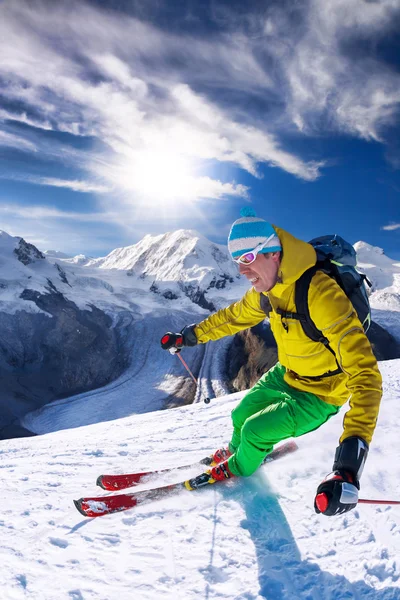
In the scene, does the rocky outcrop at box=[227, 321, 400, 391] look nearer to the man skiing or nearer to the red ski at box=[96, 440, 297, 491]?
the red ski at box=[96, 440, 297, 491]

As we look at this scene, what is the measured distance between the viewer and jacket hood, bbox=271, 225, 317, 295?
3.24 meters

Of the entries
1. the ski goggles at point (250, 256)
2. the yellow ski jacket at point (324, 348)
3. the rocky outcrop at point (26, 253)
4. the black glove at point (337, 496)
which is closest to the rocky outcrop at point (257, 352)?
the yellow ski jacket at point (324, 348)

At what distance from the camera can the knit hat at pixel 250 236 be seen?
3371mm

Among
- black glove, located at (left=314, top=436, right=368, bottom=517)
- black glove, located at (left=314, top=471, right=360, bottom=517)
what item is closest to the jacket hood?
black glove, located at (left=314, top=436, right=368, bottom=517)

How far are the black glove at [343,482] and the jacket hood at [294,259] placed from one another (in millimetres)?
1532

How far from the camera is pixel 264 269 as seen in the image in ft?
11.3

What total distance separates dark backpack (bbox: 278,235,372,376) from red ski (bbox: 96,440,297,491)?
210cm

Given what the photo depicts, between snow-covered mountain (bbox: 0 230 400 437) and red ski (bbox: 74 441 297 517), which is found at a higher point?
snow-covered mountain (bbox: 0 230 400 437)

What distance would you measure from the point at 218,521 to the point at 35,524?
6.64 ft

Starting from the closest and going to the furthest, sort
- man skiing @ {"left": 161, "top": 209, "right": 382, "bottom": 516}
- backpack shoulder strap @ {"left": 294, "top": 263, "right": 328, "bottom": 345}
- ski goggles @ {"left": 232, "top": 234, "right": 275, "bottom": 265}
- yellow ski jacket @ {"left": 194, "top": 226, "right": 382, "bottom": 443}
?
1. man skiing @ {"left": 161, "top": 209, "right": 382, "bottom": 516}
2. yellow ski jacket @ {"left": 194, "top": 226, "right": 382, "bottom": 443}
3. backpack shoulder strap @ {"left": 294, "top": 263, "right": 328, "bottom": 345}
4. ski goggles @ {"left": 232, "top": 234, "right": 275, "bottom": 265}

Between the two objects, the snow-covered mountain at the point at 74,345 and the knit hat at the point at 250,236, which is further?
the snow-covered mountain at the point at 74,345

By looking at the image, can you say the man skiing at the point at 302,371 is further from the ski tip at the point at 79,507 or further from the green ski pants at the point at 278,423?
the ski tip at the point at 79,507

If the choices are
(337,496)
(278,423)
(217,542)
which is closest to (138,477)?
(217,542)

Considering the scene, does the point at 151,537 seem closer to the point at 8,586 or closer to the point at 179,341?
the point at 8,586
